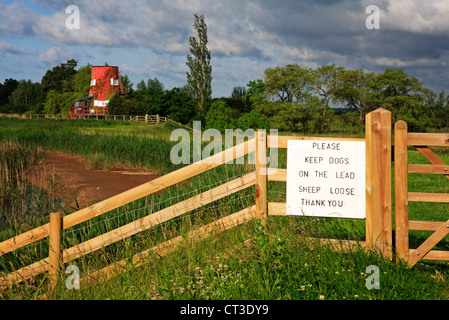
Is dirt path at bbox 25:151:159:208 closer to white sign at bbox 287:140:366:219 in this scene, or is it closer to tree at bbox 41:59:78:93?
white sign at bbox 287:140:366:219

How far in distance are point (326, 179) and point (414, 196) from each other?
1.12 meters

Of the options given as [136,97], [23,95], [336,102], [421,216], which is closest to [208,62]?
[336,102]

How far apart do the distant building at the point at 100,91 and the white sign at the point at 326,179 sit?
62.9 metres

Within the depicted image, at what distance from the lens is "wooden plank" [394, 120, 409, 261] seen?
17.0ft

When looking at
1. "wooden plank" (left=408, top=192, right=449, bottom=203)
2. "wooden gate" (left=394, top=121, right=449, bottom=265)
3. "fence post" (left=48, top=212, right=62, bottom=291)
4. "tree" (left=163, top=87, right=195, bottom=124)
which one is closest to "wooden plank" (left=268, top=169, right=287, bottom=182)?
"wooden gate" (left=394, top=121, right=449, bottom=265)

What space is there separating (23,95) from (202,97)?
8918 centimetres

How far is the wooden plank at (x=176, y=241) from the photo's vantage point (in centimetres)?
524

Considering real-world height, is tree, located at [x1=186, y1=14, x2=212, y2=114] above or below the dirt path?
above

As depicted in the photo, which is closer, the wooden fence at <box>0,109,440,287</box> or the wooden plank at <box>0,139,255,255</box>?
the wooden fence at <box>0,109,440,287</box>

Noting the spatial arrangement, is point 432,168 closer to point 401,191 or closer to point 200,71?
point 401,191

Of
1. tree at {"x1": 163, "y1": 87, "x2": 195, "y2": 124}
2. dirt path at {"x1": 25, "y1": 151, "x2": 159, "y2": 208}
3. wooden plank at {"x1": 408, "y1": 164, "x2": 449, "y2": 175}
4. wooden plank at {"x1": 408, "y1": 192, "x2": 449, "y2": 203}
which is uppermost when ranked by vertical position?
tree at {"x1": 163, "y1": 87, "x2": 195, "y2": 124}

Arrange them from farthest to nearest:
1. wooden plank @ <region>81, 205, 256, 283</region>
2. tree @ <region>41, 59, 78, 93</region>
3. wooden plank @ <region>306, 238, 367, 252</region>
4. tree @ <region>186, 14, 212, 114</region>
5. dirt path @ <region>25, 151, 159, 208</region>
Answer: tree @ <region>41, 59, 78, 93</region>, tree @ <region>186, 14, 212, 114</region>, dirt path @ <region>25, 151, 159, 208</region>, wooden plank @ <region>81, 205, 256, 283</region>, wooden plank @ <region>306, 238, 367, 252</region>

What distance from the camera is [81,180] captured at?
15031 mm

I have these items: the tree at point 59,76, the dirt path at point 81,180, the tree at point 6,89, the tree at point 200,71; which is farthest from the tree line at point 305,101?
the tree at point 6,89
